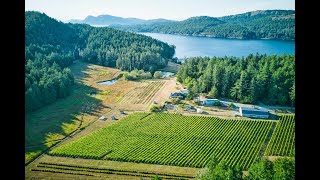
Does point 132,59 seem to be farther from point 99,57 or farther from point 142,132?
point 142,132

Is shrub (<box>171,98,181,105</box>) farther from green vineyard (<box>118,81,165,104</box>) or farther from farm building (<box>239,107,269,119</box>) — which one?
farm building (<box>239,107,269,119</box>)

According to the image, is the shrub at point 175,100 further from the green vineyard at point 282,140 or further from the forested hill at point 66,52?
the forested hill at point 66,52

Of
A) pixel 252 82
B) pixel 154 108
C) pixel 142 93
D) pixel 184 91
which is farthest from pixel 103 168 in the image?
pixel 252 82

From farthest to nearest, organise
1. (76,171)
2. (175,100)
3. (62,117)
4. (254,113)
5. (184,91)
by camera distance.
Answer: (184,91), (175,100), (62,117), (254,113), (76,171)

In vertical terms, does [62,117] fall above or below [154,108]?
below

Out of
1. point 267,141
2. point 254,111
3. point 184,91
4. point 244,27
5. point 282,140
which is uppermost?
point 244,27

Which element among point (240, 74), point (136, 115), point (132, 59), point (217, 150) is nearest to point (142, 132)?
point (136, 115)

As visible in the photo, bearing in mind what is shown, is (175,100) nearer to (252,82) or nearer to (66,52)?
(252,82)

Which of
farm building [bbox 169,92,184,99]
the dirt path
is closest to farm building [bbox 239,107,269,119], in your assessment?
the dirt path
